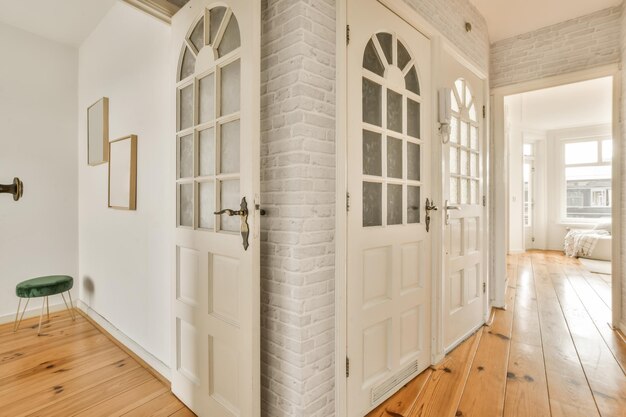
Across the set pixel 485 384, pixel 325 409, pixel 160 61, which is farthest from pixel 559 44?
pixel 325 409

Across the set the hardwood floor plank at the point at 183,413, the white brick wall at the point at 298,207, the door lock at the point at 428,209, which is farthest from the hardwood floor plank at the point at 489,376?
the hardwood floor plank at the point at 183,413

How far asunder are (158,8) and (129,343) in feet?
7.89

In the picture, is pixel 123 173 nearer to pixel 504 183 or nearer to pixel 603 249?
pixel 504 183

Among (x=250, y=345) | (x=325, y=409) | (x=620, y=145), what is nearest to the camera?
(x=250, y=345)

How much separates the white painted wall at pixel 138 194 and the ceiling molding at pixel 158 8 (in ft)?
0.77

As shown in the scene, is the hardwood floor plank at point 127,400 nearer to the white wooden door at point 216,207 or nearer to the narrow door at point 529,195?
the white wooden door at point 216,207

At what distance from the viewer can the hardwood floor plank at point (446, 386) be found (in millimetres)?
1687

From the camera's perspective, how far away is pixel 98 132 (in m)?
2.95

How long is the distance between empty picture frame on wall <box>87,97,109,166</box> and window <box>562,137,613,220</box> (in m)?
8.91

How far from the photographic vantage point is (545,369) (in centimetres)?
210

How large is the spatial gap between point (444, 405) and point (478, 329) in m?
1.26

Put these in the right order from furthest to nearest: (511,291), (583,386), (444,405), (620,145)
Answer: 1. (511,291)
2. (620,145)
3. (583,386)
4. (444,405)

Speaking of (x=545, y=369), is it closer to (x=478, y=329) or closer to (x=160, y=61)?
(x=478, y=329)

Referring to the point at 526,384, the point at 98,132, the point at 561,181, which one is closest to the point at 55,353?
the point at 98,132
